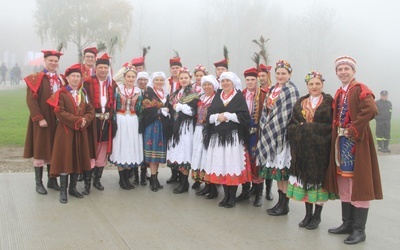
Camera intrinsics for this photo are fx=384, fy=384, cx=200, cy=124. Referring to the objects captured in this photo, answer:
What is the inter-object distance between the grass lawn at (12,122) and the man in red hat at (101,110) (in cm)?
464

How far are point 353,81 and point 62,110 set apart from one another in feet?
11.8

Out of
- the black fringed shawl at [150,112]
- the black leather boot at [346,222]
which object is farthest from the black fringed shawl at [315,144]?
the black fringed shawl at [150,112]

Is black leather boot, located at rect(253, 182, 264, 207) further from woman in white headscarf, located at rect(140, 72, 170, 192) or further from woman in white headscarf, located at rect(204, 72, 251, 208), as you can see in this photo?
woman in white headscarf, located at rect(140, 72, 170, 192)

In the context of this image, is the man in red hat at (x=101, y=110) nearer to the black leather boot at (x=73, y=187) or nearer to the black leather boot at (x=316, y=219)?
the black leather boot at (x=73, y=187)

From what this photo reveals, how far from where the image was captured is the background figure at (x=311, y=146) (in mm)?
4289

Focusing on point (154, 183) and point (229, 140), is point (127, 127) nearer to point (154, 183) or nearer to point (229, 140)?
point (154, 183)

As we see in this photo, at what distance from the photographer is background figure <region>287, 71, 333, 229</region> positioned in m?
4.29

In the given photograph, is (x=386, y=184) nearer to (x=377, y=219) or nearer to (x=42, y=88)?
(x=377, y=219)

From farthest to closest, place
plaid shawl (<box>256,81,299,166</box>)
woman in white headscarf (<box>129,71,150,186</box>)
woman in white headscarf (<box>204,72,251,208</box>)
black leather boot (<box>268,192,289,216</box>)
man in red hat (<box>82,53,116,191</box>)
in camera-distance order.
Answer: woman in white headscarf (<box>129,71,150,186</box>) < man in red hat (<box>82,53,116,191</box>) < woman in white headscarf (<box>204,72,251,208</box>) < black leather boot (<box>268,192,289,216</box>) < plaid shawl (<box>256,81,299,166</box>)

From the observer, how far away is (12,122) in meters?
12.2

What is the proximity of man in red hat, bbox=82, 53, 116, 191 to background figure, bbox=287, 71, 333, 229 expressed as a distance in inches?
108

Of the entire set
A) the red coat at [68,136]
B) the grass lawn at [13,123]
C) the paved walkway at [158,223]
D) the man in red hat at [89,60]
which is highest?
the man in red hat at [89,60]

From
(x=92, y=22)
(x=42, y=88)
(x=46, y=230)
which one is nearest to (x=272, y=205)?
(x=46, y=230)

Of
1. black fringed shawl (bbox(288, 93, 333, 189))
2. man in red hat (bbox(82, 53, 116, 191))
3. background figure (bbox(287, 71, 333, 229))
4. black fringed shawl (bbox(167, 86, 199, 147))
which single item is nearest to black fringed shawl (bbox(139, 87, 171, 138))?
black fringed shawl (bbox(167, 86, 199, 147))
